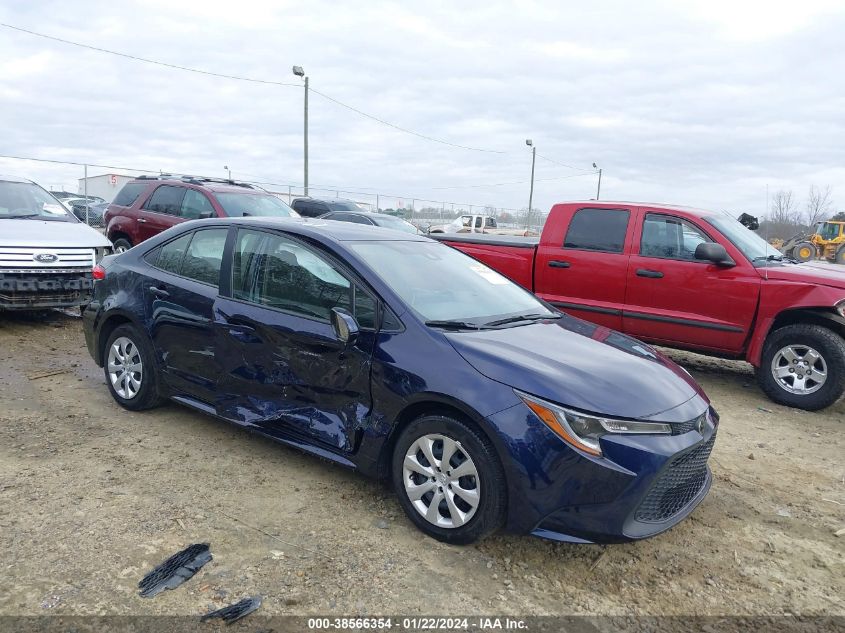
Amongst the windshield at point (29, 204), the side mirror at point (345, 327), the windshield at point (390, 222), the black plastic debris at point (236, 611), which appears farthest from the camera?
the windshield at point (390, 222)

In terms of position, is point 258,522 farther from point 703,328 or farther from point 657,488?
point 703,328

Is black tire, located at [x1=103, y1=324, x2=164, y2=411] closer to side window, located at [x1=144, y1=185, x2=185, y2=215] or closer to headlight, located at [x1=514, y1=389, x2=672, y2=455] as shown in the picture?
headlight, located at [x1=514, y1=389, x2=672, y2=455]

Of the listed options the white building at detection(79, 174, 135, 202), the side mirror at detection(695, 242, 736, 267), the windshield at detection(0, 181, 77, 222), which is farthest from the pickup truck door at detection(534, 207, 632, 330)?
the white building at detection(79, 174, 135, 202)

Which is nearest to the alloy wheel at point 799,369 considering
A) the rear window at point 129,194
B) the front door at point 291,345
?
the front door at point 291,345

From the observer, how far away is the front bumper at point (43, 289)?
695cm

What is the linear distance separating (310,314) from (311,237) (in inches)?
20.8

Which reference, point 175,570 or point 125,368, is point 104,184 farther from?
point 175,570

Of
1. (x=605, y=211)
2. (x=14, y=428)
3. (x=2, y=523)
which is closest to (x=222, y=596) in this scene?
(x=2, y=523)

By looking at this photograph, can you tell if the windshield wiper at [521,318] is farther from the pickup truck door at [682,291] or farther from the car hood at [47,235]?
the car hood at [47,235]

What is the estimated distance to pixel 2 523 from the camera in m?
3.25

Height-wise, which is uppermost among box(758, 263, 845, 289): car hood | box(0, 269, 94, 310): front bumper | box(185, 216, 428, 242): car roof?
box(185, 216, 428, 242): car roof

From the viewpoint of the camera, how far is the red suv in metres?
9.77

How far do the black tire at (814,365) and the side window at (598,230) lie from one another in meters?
1.77

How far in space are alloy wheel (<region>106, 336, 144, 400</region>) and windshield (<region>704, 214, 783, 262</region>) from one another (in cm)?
549
